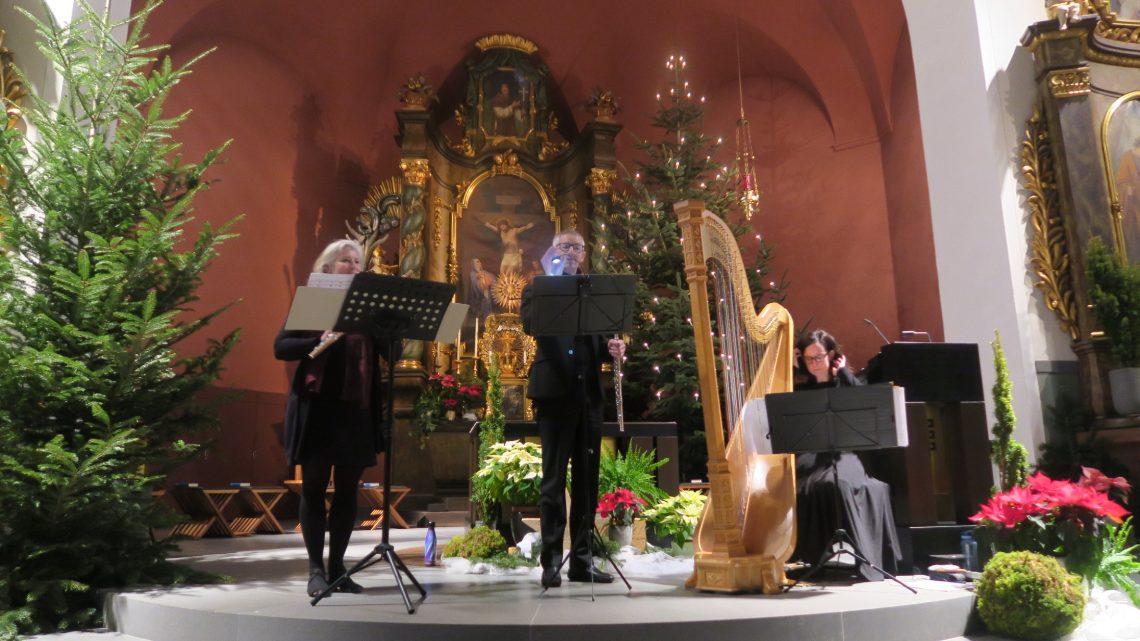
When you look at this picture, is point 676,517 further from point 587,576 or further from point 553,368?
point 553,368

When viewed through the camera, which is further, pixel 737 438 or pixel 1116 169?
pixel 1116 169

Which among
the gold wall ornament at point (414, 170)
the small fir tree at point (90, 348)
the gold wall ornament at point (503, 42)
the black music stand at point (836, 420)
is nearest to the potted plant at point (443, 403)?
the gold wall ornament at point (414, 170)

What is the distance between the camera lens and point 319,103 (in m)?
11.7

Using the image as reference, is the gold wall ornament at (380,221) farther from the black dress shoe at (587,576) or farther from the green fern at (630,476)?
the black dress shoe at (587,576)

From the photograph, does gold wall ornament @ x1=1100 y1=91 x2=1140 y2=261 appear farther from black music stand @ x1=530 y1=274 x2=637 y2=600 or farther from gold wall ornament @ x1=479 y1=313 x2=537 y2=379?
gold wall ornament @ x1=479 y1=313 x2=537 y2=379

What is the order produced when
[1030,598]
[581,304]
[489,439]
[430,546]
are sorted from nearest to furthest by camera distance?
1. [1030,598]
2. [581,304]
3. [430,546]
4. [489,439]

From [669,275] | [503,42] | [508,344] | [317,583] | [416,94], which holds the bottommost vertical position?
[317,583]

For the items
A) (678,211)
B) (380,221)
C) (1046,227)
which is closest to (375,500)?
(380,221)

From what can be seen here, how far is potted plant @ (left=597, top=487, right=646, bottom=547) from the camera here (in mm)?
5262

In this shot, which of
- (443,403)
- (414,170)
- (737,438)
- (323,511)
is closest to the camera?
(323,511)

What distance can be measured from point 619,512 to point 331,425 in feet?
7.04

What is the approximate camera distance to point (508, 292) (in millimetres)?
11203

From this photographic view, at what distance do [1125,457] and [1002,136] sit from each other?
263cm

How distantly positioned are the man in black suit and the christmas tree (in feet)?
14.3
